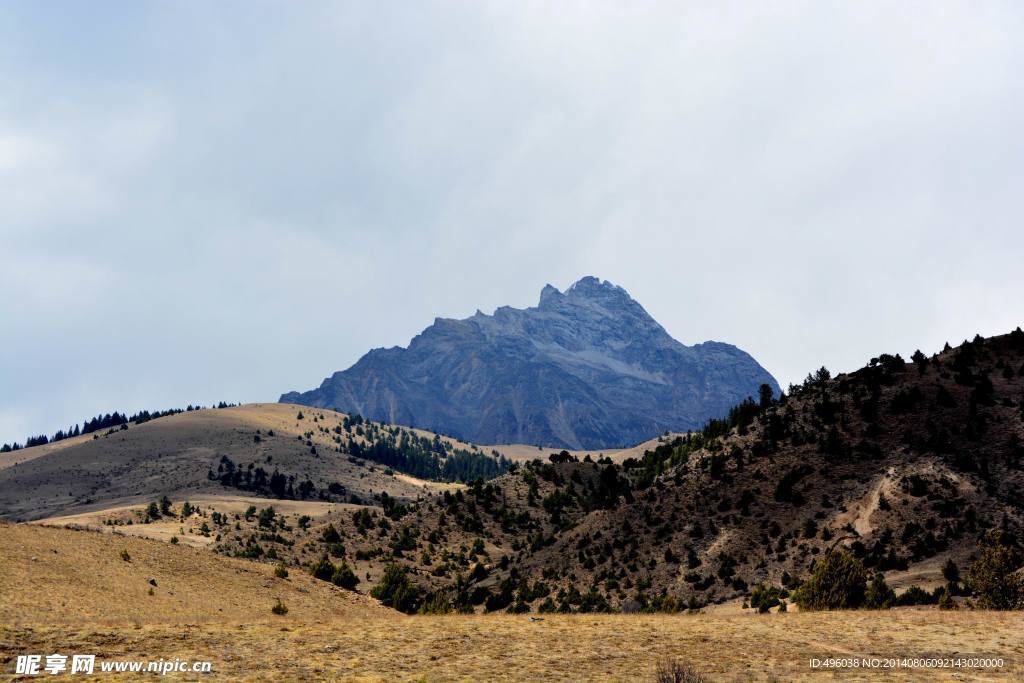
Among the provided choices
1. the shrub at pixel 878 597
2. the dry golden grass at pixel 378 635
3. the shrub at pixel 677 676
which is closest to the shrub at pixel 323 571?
the dry golden grass at pixel 378 635

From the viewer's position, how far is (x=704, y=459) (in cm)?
8031

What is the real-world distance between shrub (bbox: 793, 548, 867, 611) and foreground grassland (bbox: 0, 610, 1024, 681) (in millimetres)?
9076

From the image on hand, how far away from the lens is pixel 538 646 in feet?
76.8

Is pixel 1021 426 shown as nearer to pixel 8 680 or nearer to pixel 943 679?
pixel 943 679

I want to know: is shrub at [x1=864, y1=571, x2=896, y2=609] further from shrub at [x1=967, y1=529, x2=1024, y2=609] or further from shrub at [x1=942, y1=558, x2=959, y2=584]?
shrub at [x1=942, y1=558, x2=959, y2=584]

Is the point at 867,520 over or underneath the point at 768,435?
underneath

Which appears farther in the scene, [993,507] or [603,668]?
[993,507]

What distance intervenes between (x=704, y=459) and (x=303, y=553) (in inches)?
1962

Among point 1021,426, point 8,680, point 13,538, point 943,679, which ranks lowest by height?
point 943,679

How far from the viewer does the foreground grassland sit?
18.9 metres

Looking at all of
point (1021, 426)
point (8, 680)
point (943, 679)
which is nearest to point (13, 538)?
point (8, 680)

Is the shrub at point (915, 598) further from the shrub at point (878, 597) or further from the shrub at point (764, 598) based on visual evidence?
the shrub at point (764, 598)

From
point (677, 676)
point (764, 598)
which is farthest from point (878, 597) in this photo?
point (677, 676)

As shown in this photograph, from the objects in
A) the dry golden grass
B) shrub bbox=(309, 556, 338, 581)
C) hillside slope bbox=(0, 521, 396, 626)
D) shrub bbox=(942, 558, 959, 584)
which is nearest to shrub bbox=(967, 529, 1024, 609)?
the dry golden grass
